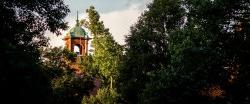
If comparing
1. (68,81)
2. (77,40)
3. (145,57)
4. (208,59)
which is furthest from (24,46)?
(77,40)

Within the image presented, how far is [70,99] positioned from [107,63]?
6286 mm

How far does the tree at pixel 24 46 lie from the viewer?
17781mm

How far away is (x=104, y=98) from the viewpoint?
63188mm

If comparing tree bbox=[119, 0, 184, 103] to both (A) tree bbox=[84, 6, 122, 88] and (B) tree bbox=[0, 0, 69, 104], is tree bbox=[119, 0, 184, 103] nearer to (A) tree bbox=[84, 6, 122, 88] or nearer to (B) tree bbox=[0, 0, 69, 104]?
(A) tree bbox=[84, 6, 122, 88]

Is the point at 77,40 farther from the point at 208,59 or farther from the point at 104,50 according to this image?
the point at 208,59

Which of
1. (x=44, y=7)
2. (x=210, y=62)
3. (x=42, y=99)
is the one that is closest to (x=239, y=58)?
(x=210, y=62)

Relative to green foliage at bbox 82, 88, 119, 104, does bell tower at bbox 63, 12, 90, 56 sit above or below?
above

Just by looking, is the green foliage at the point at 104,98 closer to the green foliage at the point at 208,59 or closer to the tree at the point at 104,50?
the tree at the point at 104,50

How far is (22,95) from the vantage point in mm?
18172

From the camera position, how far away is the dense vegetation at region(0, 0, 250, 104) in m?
19.7

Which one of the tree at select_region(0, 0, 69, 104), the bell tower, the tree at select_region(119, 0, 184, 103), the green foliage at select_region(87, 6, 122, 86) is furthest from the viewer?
the bell tower

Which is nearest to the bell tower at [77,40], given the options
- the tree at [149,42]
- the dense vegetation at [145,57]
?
the dense vegetation at [145,57]

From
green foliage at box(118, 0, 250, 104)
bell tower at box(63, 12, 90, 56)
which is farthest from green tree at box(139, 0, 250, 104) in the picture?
bell tower at box(63, 12, 90, 56)

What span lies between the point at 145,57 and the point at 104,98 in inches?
454
